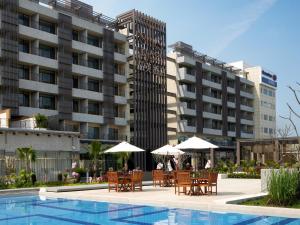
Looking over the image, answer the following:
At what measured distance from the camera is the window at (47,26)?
47031 millimetres

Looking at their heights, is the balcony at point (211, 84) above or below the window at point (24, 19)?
below

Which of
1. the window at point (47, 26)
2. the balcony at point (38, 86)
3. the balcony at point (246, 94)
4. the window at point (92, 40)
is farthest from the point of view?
the balcony at point (246, 94)

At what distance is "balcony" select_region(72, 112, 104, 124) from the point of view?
48.9m

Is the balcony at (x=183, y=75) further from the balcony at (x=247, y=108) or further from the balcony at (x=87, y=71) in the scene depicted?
the balcony at (x=247, y=108)

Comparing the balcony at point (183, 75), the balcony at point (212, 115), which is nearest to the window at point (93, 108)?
the balcony at point (183, 75)

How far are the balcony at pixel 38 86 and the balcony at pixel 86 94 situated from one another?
9.61ft

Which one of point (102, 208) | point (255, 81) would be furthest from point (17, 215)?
point (255, 81)

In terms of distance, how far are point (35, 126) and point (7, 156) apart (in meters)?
8.02

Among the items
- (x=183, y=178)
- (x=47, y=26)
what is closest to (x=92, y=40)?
(x=47, y=26)

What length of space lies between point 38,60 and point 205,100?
33290 mm

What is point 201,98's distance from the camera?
69.4 meters

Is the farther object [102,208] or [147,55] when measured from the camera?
[147,55]

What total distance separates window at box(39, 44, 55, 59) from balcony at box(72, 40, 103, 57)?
2544 millimetres

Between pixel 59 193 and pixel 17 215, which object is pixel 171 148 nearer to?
pixel 59 193
